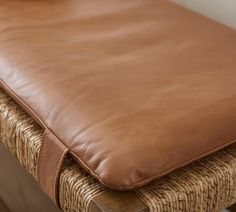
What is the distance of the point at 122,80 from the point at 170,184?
24cm

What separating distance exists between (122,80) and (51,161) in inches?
8.5

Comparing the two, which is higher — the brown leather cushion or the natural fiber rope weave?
the brown leather cushion

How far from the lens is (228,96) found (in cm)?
86

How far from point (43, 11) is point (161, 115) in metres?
0.54

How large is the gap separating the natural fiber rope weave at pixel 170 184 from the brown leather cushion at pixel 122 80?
29 millimetres

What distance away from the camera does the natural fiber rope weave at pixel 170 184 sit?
2.37ft

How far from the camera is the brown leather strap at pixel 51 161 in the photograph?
77 cm

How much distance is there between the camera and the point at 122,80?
0.89 metres

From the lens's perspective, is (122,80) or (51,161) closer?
(51,161)

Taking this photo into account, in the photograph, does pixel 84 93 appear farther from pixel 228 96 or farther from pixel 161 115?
pixel 228 96

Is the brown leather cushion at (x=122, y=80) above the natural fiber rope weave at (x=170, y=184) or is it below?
above

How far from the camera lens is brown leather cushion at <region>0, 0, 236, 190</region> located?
0.74 meters

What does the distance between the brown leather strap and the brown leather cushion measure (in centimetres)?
1

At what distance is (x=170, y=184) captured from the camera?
739mm
